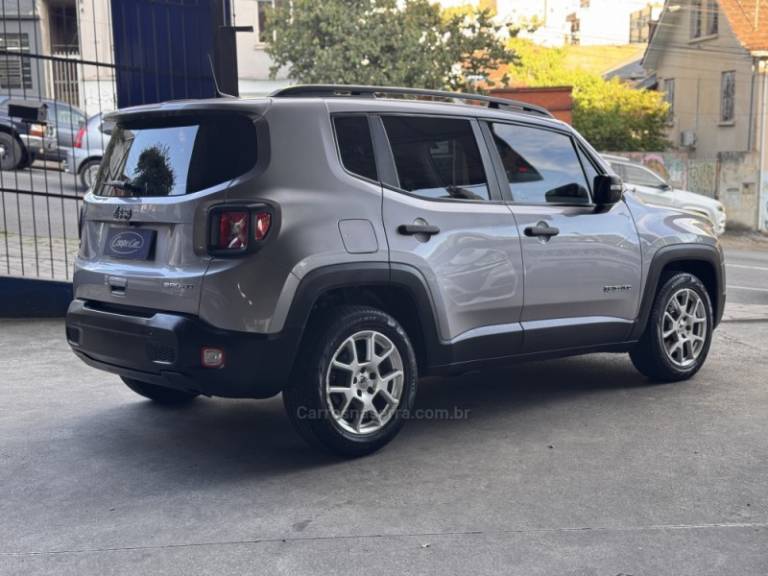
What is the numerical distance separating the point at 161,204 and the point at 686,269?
3884 mm

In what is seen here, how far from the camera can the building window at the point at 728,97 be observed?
1222 inches

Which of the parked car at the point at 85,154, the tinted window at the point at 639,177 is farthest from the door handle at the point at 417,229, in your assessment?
the tinted window at the point at 639,177

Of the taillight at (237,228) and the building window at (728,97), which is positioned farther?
the building window at (728,97)

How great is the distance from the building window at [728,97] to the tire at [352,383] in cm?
2866

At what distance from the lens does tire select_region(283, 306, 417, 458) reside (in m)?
4.77

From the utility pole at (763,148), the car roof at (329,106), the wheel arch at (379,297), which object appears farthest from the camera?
the utility pole at (763,148)

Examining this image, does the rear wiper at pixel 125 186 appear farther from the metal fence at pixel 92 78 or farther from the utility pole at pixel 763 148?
the utility pole at pixel 763 148

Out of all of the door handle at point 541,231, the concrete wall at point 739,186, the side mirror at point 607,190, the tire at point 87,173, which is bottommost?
the concrete wall at point 739,186

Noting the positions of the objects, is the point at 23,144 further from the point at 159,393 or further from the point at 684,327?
the point at 684,327

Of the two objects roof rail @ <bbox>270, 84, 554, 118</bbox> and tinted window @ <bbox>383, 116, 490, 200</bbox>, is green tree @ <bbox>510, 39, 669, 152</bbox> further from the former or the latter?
tinted window @ <bbox>383, 116, 490, 200</bbox>

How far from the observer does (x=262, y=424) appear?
5805 mm

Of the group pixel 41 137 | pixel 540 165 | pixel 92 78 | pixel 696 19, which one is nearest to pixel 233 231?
pixel 540 165

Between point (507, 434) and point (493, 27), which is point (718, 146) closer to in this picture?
point (493, 27)

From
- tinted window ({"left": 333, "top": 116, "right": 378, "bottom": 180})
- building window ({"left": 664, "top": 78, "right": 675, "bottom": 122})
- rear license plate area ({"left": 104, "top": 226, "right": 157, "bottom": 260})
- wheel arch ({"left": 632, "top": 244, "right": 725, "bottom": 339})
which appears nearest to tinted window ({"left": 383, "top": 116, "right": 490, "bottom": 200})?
tinted window ({"left": 333, "top": 116, "right": 378, "bottom": 180})
